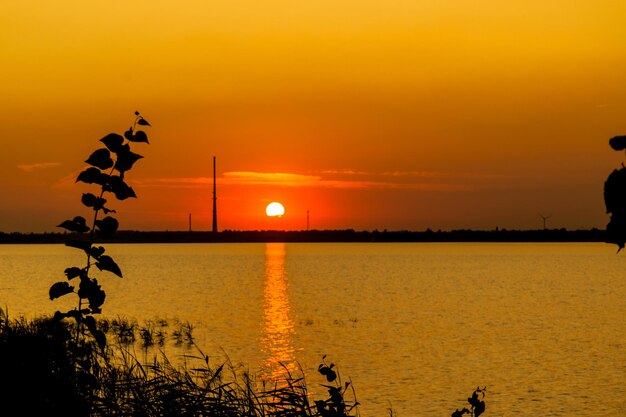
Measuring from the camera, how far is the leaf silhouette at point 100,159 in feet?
38.2

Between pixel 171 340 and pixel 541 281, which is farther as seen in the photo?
pixel 541 281

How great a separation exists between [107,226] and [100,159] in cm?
90

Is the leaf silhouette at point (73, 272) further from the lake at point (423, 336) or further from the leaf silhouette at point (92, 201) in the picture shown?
the lake at point (423, 336)

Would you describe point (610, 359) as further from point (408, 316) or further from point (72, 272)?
point (72, 272)

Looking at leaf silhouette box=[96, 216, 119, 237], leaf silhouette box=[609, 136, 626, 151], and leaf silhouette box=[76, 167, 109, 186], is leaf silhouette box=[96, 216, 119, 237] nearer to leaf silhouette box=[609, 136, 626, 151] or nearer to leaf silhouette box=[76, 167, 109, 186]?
leaf silhouette box=[76, 167, 109, 186]

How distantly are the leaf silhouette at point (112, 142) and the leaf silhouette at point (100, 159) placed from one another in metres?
0.09

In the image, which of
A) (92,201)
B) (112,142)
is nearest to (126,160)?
(112,142)

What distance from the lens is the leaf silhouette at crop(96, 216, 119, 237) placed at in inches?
448

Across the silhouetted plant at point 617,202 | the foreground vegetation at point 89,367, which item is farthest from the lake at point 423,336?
the silhouetted plant at point 617,202

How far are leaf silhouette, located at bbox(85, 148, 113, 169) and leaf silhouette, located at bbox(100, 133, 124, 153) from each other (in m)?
0.09

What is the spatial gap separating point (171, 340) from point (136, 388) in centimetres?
3277

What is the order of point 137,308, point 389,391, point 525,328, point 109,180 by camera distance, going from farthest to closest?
point 137,308 → point 525,328 → point 389,391 → point 109,180

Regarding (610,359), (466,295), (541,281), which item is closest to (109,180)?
(610,359)

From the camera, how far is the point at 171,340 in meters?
45.6
